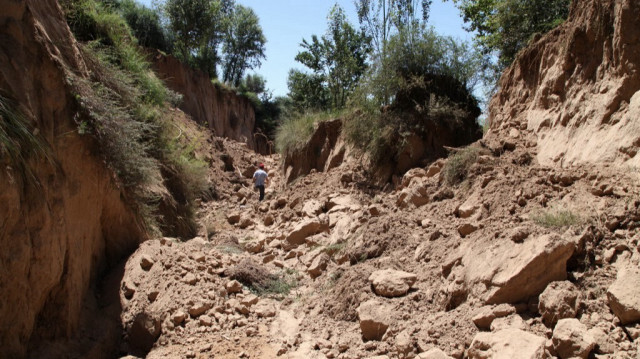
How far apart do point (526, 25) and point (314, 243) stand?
6.28 m

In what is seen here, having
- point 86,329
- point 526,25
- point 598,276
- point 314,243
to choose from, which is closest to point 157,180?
point 314,243

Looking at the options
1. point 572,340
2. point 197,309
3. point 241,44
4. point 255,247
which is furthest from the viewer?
point 241,44

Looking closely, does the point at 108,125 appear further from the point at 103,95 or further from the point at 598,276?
the point at 598,276

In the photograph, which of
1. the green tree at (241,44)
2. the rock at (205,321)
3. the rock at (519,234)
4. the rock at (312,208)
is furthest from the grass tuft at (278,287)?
the green tree at (241,44)

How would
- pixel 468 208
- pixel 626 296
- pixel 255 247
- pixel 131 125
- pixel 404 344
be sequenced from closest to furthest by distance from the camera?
pixel 626 296 < pixel 404 344 < pixel 468 208 < pixel 131 125 < pixel 255 247

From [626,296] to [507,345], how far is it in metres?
0.91

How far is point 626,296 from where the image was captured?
140 inches

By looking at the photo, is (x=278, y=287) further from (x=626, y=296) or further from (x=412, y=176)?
(x=626, y=296)

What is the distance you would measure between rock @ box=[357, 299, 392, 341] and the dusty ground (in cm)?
3

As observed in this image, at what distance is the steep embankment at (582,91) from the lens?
18.0ft

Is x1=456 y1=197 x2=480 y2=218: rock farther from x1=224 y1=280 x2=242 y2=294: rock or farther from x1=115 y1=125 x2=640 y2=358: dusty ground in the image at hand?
x1=224 y1=280 x2=242 y2=294: rock

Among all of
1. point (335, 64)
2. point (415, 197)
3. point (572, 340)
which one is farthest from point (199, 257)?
point (335, 64)

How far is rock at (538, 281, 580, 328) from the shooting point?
374 centimetres

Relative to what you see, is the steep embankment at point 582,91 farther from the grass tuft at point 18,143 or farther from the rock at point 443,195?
the grass tuft at point 18,143
